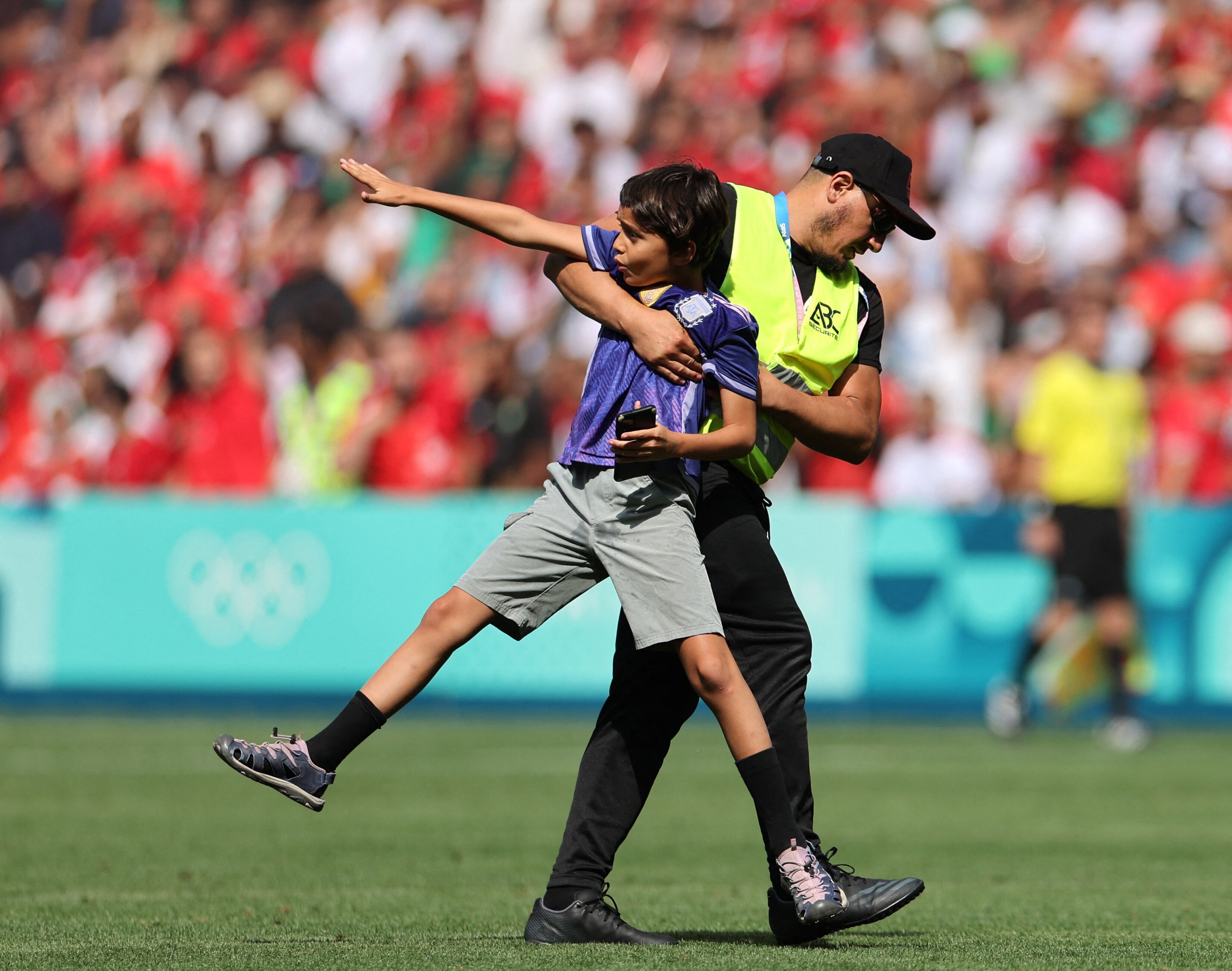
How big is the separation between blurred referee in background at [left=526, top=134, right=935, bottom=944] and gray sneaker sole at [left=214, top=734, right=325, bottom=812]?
0.69m

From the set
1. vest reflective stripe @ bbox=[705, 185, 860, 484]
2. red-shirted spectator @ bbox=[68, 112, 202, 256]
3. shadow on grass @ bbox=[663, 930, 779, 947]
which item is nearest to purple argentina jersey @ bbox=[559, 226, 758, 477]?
vest reflective stripe @ bbox=[705, 185, 860, 484]

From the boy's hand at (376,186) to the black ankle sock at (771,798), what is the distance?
1.66 metres

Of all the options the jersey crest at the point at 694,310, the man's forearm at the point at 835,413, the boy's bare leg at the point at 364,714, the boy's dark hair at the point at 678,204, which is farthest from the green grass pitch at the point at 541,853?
the boy's dark hair at the point at 678,204

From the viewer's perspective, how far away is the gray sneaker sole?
477 centimetres

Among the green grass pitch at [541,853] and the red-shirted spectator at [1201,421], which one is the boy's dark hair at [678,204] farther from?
the red-shirted spectator at [1201,421]

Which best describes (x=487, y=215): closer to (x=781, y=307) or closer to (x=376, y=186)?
(x=376, y=186)

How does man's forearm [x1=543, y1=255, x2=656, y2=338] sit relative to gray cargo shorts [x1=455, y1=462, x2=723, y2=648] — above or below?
above

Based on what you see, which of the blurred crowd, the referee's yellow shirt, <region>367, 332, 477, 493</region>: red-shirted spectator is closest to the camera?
the referee's yellow shirt

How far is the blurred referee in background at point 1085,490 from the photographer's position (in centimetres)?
1238

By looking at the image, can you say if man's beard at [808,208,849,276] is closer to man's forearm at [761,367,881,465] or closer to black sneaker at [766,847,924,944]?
man's forearm at [761,367,881,465]

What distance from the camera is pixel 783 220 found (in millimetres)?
5168

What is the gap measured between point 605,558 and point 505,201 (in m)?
13.4

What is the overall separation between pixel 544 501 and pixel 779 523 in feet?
26.7

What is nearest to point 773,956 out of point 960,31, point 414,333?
point 414,333
